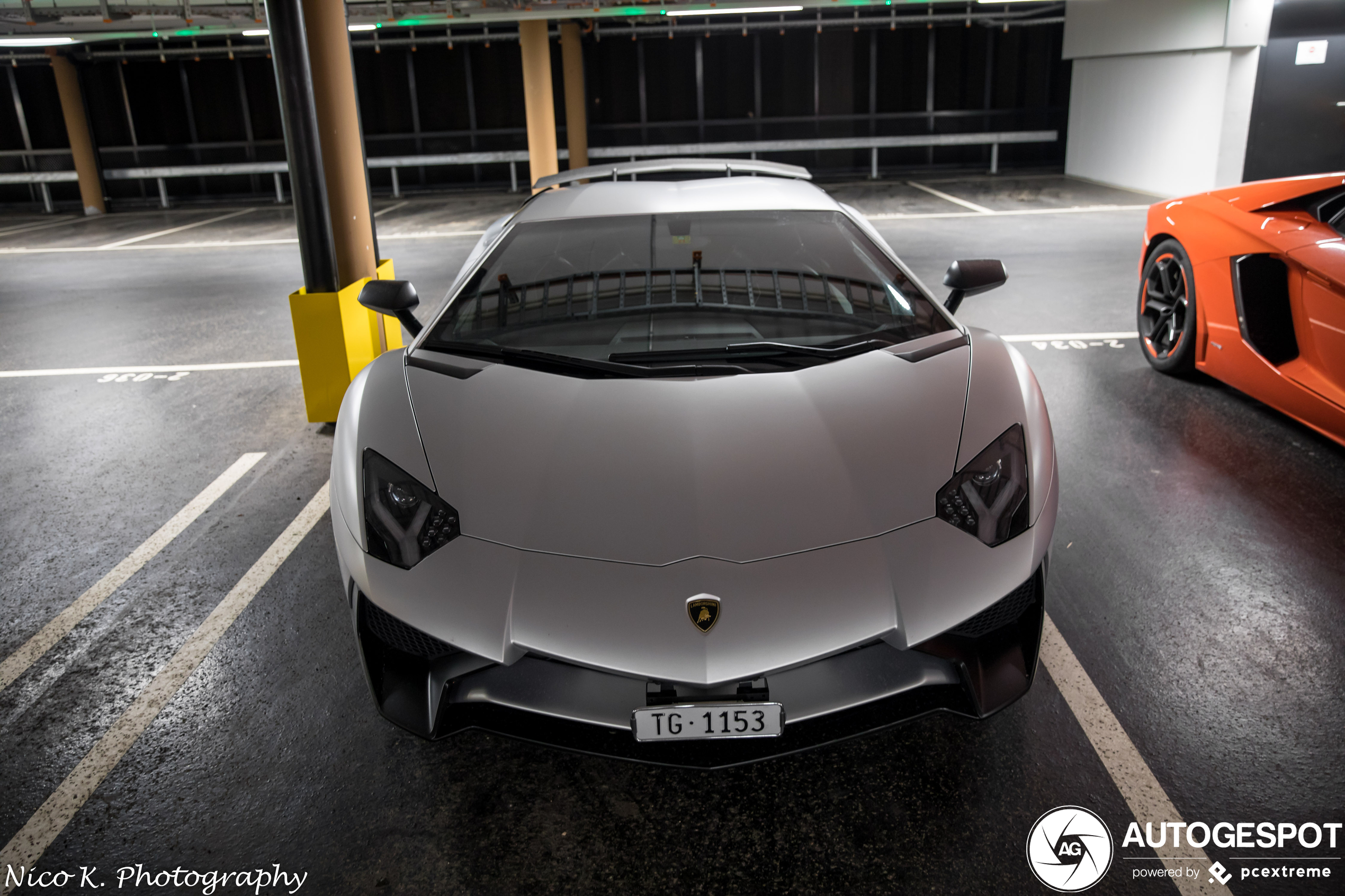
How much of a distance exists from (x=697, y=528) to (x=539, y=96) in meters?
14.5

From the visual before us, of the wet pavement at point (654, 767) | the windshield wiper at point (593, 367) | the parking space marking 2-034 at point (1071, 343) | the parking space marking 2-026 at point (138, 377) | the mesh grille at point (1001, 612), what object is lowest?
the wet pavement at point (654, 767)

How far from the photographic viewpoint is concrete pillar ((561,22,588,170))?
58.1 feet

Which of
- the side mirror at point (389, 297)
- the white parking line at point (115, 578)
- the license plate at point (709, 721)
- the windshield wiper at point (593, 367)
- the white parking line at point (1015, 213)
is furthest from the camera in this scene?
the white parking line at point (1015, 213)

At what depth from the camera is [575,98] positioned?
18.0 metres

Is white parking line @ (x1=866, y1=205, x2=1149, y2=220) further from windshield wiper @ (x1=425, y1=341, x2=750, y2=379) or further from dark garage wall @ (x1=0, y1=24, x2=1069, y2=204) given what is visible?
windshield wiper @ (x1=425, y1=341, x2=750, y2=379)

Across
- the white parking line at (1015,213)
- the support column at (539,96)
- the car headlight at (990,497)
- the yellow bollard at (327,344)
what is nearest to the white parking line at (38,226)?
the white parking line at (1015,213)

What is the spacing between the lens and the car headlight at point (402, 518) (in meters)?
1.96

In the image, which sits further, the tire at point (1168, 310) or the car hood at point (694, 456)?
the tire at point (1168, 310)

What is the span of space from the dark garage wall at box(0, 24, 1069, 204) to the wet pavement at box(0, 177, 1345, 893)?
53.6ft

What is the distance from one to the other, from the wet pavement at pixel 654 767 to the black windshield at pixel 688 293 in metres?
1.10

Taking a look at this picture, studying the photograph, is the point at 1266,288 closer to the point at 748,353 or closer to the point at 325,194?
the point at 748,353

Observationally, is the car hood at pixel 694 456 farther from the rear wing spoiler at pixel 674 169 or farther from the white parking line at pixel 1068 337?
the white parking line at pixel 1068 337

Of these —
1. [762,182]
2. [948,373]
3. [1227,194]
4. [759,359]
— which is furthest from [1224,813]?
[1227,194]

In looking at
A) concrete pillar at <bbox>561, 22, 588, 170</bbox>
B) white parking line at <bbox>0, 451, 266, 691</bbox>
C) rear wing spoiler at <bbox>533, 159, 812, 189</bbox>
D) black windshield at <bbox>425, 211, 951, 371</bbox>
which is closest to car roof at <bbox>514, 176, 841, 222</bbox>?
black windshield at <bbox>425, 211, 951, 371</bbox>
